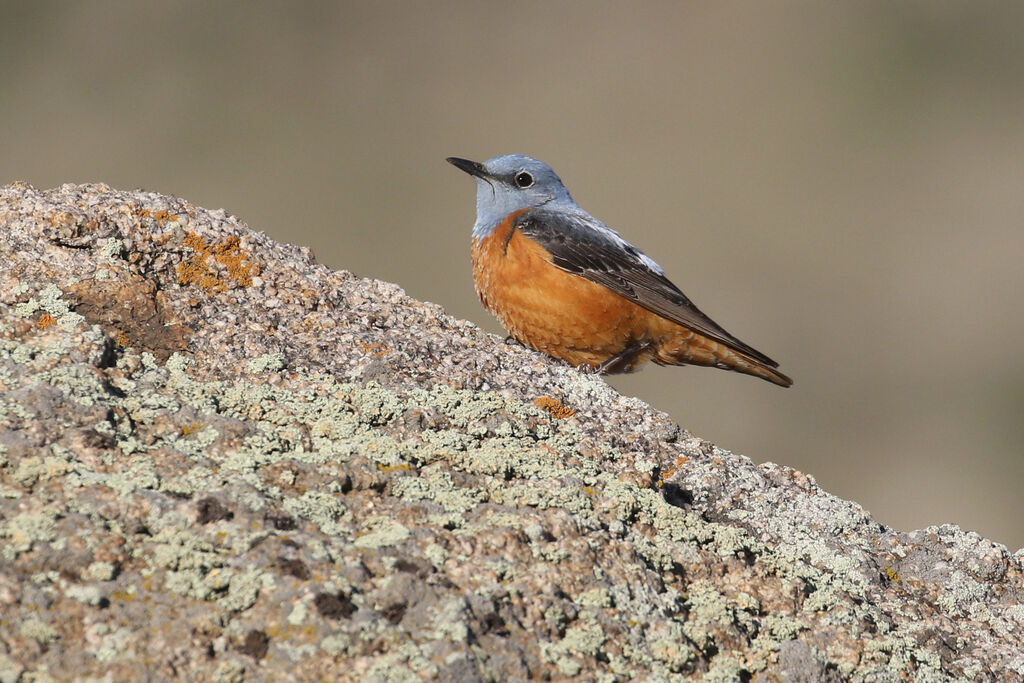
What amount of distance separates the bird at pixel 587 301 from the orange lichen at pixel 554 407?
2403 mm

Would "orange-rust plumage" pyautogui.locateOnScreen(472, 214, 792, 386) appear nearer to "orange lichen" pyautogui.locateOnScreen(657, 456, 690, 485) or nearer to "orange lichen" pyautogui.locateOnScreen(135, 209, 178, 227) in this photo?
"orange lichen" pyautogui.locateOnScreen(657, 456, 690, 485)

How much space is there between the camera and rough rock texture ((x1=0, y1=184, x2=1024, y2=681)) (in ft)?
8.91

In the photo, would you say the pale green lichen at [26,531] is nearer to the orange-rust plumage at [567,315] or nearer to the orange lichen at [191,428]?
the orange lichen at [191,428]

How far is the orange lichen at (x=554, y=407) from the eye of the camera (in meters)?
4.21

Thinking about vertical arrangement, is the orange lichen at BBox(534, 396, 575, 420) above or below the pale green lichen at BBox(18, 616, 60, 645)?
above

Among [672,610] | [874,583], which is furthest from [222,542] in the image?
[874,583]

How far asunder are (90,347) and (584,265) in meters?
4.13

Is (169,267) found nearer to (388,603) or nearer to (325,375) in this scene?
(325,375)

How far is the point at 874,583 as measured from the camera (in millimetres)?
3744

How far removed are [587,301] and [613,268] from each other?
54cm

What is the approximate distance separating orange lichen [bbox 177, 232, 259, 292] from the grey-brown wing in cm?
297

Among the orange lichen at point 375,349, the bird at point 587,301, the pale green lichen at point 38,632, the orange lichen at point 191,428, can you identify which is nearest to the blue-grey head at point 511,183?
the bird at point 587,301

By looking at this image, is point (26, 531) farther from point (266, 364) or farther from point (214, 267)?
point (214, 267)

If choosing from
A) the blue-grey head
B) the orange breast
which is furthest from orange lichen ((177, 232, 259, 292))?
the blue-grey head
